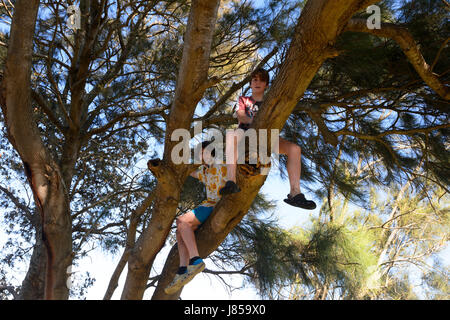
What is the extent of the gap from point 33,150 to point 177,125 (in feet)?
2.96

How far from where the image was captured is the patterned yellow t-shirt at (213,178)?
2988 millimetres

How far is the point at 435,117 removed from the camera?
11.9ft

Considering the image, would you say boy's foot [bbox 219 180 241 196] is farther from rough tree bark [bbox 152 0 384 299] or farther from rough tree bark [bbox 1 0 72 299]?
rough tree bark [bbox 1 0 72 299]

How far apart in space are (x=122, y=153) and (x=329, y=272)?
8.45 ft

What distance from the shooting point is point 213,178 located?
3.03m

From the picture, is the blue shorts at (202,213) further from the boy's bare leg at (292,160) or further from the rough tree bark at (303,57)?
the boy's bare leg at (292,160)

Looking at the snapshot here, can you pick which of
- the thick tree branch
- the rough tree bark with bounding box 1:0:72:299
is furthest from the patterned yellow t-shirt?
the thick tree branch

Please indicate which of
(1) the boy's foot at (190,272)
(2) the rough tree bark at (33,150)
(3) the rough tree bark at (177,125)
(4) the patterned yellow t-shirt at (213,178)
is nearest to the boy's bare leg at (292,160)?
(4) the patterned yellow t-shirt at (213,178)

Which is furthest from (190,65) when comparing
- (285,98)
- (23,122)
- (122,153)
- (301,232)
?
(301,232)

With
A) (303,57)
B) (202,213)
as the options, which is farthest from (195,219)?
(303,57)

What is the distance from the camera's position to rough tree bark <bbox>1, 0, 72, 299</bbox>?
2.72m

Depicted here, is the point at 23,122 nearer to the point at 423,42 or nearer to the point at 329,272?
the point at 423,42

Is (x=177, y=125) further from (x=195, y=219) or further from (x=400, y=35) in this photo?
(x=400, y=35)
